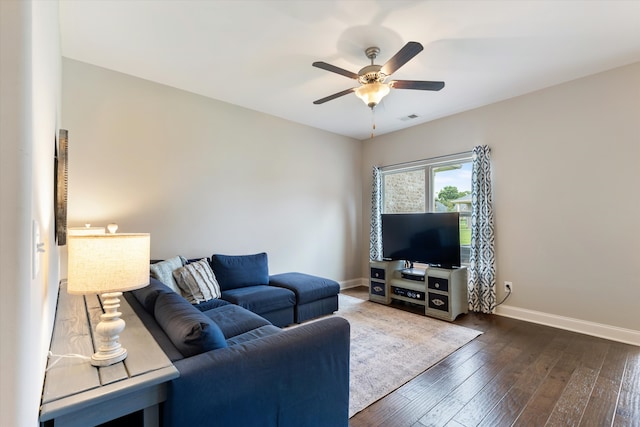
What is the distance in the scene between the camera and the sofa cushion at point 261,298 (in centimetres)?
303

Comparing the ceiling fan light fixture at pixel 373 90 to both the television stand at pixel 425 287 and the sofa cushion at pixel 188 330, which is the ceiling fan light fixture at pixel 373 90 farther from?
the television stand at pixel 425 287

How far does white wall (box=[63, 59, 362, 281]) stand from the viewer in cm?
292

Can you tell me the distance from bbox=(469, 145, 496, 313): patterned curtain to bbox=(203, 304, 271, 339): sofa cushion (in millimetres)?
3025

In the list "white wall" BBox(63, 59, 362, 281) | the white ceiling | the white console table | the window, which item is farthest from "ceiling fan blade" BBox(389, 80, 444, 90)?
the white console table

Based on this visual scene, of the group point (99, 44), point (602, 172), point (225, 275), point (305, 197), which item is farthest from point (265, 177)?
point (602, 172)

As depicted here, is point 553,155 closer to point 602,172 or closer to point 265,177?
point 602,172

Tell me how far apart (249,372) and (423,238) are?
3.45 meters

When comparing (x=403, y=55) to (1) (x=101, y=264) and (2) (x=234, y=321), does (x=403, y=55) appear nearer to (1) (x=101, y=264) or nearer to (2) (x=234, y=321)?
(1) (x=101, y=264)

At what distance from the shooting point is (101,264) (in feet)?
3.74

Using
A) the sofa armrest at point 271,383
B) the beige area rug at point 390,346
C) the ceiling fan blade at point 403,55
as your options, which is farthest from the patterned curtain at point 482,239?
the sofa armrest at point 271,383

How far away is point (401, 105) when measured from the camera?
3.96 meters

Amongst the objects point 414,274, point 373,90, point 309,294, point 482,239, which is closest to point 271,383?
point 309,294

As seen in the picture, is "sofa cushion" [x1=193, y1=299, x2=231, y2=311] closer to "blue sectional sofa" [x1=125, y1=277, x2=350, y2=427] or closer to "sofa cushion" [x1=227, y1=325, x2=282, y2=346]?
"sofa cushion" [x1=227, y1=325, x2=282, y2=346]

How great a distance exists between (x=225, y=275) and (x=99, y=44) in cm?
252
